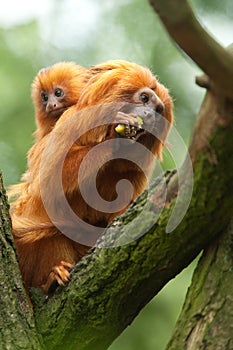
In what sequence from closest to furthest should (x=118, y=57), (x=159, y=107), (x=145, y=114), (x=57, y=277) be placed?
(x=57, y=277) → (x=145, y=114) → (x=159, y=107) → (x=118, y=57)

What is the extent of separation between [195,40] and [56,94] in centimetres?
317

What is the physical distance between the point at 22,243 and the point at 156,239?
127 cm

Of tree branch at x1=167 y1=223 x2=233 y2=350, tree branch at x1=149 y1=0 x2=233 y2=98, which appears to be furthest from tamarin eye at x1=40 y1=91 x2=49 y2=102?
tree branch at x1=149 y1=0 x2=233 y2=98

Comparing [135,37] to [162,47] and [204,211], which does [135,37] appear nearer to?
[162,47]

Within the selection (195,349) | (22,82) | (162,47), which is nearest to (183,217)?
(195,349)

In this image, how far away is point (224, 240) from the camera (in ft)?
11.0

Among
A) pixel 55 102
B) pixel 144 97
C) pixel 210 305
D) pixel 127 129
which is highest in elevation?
pixel 55 102

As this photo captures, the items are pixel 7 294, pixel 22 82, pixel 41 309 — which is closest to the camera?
pixel 7 294

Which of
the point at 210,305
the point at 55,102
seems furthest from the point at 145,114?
the point at 210,305

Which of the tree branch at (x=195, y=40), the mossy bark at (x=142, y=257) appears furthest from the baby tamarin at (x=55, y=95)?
the tree branch at (x=195, y=40)

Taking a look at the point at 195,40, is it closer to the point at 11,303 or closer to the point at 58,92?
the point at 11,303

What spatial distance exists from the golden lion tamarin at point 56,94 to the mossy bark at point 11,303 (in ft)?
4.79

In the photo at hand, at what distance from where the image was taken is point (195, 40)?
2.35 meters

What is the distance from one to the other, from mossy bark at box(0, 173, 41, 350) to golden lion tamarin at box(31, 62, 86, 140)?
4.79ft
